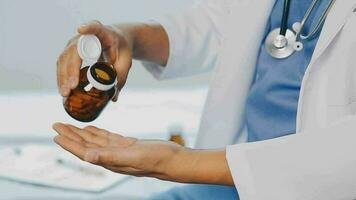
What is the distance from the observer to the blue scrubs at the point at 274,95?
3.18 ft

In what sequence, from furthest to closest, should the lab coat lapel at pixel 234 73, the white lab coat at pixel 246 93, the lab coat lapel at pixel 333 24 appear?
the lab coat lapel at pixel 234 73 < the lab coat lapel at pixel 333 24 < the white lab coat at pixel 246 93

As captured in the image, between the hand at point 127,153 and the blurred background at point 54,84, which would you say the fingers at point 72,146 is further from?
the blurred background at point 54,84

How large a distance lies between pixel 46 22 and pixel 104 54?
2.36 feet

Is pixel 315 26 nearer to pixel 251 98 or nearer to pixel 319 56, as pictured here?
pixel 319 56

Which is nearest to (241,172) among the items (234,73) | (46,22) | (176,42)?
(234,73)

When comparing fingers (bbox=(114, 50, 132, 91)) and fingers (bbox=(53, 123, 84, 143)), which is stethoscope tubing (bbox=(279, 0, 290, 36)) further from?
fingers (bbox=(53, 123, 84, 143))

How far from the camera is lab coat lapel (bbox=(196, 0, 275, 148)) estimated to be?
1051 millimetres

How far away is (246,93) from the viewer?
1077mm

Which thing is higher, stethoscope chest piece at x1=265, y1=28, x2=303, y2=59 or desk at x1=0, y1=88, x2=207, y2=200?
stethoscope chest piece at x1=265, y1=28, x2=303, y2=59

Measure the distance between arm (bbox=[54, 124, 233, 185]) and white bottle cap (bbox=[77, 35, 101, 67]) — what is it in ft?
0.50

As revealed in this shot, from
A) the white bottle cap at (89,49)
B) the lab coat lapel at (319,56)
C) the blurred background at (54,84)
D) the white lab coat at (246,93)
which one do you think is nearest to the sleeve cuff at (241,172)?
the white lab coat at (246,93)

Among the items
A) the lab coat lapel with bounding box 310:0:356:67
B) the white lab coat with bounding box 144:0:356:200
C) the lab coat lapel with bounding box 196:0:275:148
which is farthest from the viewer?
the lab coat lapel with bounding box 196:0:275:148

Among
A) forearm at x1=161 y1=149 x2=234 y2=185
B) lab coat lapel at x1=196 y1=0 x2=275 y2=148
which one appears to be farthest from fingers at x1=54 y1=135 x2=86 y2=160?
lab coat lapel at x1=196 y1=0 x2=275 y2=148

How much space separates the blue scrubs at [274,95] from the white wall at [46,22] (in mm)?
620
